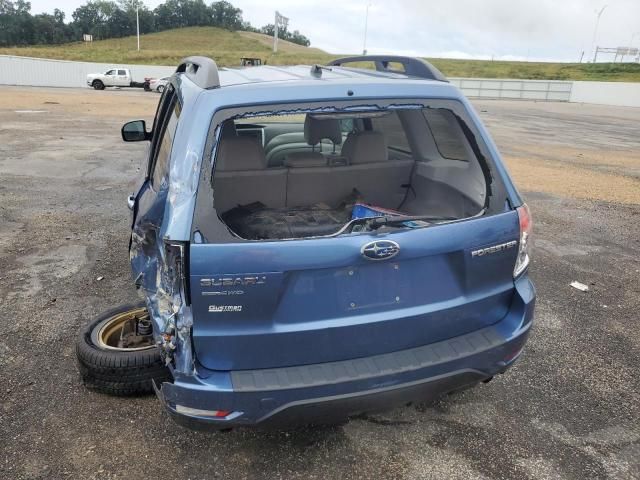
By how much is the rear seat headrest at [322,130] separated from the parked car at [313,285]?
38.7 inches

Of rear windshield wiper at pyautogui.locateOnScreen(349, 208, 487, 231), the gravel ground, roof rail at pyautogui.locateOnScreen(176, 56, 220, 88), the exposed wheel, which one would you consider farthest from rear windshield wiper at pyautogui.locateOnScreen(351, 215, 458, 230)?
the exposed wheel

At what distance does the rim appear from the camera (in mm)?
3320

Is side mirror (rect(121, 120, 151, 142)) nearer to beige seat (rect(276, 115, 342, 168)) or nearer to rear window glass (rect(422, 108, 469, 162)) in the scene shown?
beige seat (rect(276, 115, 342, 168))

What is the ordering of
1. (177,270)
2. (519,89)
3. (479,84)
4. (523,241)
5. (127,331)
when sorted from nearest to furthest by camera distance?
1. (177,270)
2. (523,241)
3. (127,331)
4. (519,89)
5. (479,84)

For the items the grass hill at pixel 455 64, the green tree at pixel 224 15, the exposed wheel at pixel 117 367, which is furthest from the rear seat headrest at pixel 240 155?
the green tree at pixel 224 15

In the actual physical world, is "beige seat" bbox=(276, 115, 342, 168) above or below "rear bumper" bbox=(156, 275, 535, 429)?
above

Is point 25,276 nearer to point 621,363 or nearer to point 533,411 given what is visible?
point 533,411

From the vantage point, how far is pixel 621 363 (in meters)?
3.60

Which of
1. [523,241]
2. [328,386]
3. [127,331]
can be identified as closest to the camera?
[328,386]

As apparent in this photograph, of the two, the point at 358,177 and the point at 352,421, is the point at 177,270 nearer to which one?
the point at 352,421

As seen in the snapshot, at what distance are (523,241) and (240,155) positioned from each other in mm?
1621

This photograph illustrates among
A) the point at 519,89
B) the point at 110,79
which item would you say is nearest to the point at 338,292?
the point at 110,79

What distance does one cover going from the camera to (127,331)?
354 cm

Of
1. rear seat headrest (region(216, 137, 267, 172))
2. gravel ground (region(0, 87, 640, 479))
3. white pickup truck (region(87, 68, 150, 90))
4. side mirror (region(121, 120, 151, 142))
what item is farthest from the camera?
white pickup truck (region(87, 68, 150, 90))
